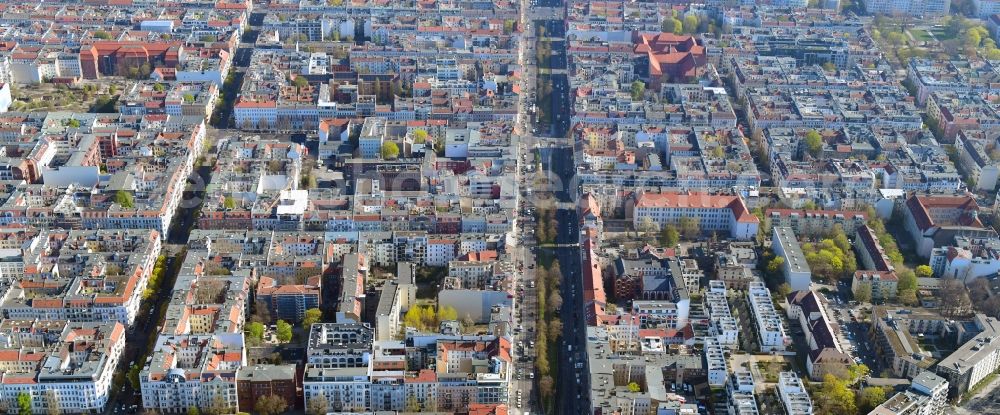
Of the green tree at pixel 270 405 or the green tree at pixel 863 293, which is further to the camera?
the green tree at pixel 863 293

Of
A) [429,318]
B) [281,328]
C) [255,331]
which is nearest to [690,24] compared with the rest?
[429,318]

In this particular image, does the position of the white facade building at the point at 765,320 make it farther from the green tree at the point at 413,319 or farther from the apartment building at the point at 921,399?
the green tree at the point at 413,319

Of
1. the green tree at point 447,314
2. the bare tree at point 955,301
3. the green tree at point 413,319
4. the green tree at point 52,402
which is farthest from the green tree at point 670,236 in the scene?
the green tree at point 52,402

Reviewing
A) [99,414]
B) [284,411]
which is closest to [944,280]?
[284,411]

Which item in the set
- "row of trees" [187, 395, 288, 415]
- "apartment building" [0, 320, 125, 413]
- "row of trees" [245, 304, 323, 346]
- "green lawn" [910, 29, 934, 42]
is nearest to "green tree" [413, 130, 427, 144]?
"row of trees" [245, 304, 323, 346]

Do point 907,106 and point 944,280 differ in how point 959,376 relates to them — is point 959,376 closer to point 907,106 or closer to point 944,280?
point 944,280

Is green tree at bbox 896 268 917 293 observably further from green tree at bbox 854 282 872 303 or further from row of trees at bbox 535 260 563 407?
row of trees at bbox 535 260 563 407
